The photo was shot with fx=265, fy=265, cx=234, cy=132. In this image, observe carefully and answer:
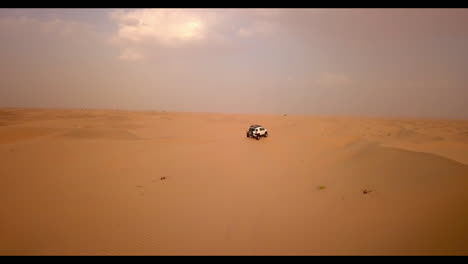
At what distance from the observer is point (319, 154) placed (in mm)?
15891

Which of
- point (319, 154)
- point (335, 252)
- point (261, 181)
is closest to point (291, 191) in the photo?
point (261, 181)
